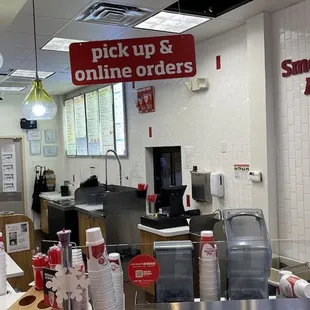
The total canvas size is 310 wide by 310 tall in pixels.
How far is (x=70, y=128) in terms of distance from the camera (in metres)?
8.68

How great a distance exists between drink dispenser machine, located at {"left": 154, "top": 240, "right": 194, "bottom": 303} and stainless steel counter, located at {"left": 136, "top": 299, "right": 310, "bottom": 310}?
63mm

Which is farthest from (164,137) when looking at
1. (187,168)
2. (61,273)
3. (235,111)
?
(61,273)

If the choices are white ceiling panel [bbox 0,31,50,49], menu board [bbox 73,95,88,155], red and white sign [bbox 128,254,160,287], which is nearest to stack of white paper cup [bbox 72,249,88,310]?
red and white sign [bbox 128,254,160,287]

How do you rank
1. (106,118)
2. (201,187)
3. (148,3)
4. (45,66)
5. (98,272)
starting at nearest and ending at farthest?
(98,272)
(148,3)
(201,187)
(45,66)
(106,118)

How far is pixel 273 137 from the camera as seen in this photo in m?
3.79

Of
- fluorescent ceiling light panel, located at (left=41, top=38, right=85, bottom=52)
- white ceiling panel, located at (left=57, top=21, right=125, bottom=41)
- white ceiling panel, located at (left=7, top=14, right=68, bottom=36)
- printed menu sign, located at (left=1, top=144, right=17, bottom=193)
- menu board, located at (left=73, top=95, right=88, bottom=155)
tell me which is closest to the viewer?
white ceiling panel, located at (left=7, top=14, right=68, bottom=36)

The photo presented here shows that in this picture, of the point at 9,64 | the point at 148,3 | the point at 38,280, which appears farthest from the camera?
the point at 9,64

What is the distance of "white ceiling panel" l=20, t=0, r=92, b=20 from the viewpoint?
326 centimetres

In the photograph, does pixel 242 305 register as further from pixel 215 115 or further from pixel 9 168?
pixel 9 168

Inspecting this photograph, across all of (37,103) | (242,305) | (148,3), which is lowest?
(242,305)

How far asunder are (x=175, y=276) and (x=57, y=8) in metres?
2.73

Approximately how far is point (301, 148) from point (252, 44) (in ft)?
3.78

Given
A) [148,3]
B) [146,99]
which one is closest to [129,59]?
[148,3]

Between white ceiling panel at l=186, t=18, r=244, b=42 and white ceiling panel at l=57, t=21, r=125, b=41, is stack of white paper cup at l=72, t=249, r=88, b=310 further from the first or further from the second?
white ceiling panel at l=186, t=18, r=244, b=42
